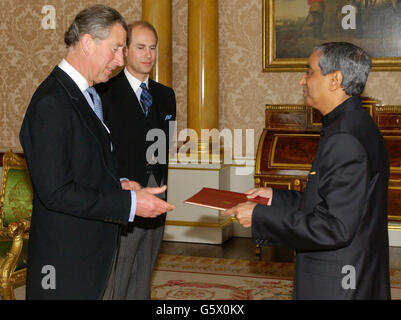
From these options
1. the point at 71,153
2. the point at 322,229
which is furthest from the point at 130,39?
the point at 322,229

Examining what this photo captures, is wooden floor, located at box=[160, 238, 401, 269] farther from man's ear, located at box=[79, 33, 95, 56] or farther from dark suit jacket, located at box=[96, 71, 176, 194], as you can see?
man's ear, located at box=[79, 33, 95, 56]

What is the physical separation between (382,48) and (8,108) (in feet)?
15.0

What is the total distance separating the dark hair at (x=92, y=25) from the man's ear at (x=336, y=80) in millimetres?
944

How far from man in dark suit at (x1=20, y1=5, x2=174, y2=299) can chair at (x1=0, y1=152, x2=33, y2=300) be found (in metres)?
1.51

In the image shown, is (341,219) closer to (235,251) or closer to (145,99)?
(145,99)

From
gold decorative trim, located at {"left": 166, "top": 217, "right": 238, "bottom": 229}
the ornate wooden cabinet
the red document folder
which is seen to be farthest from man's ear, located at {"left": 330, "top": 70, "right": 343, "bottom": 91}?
gold decorative trim, located at {"left": 166, "top": 217, "right": 238, "bottom": 229}

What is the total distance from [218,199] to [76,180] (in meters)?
0.66

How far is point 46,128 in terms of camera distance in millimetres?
2277

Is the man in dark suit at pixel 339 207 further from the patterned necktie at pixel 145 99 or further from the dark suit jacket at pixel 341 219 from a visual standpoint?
the patterned necktie at pixel 145 99

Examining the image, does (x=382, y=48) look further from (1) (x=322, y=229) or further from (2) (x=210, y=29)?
(1) (x=322, y=229)

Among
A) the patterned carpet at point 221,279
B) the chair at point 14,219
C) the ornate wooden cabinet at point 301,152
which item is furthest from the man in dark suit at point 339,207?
the ornate wooden cabinet at point 301,152

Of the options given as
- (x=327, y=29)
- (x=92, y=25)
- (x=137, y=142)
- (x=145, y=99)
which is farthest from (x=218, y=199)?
(x=327, y=29)

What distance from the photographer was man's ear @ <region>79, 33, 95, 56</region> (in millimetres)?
2486

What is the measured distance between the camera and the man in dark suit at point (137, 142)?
3588 millimetres
